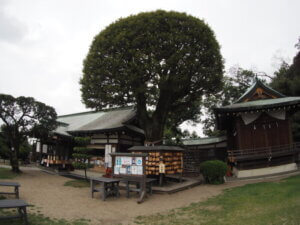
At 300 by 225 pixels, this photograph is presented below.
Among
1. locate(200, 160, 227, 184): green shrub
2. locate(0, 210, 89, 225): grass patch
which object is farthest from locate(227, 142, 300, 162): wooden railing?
locate(0, 210, 89, 225): grass patch

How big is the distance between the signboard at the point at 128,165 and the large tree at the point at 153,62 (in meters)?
5.51

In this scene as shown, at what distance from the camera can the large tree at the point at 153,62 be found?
15281 mm

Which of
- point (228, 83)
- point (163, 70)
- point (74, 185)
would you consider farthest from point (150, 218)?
point (228, 83)

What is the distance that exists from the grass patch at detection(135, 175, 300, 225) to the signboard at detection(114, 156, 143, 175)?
310 cm

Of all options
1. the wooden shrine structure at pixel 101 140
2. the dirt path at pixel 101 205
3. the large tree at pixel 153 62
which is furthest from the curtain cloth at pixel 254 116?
the wooden shrine structure at pixel 101 140

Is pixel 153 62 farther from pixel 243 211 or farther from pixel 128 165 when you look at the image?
pixel 243 211

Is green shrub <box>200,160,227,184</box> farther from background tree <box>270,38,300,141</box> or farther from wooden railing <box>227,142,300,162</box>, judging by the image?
background tree <box>270,38,300,141</box>

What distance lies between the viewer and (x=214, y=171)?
14047 mm

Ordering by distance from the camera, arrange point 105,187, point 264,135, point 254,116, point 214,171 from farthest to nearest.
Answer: point 264,135 → point 254,116 → point 214,171 → point 105,187

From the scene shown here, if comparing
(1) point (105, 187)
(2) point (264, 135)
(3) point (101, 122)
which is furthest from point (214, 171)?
(3) point (101, 122)

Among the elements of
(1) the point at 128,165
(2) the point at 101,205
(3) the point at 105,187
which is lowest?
(2) the point at 101,205

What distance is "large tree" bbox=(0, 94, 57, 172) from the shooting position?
15953mm

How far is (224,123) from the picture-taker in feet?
66.6

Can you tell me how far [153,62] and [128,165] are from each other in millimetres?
7293
